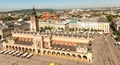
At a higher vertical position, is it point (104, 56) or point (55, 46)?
point (55, 46)

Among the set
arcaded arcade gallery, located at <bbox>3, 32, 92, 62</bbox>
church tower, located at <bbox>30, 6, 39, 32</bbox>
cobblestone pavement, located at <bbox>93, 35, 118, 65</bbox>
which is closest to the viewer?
cobblestone pavement, located at <bbox>93, 35, 118, 65</bbox>

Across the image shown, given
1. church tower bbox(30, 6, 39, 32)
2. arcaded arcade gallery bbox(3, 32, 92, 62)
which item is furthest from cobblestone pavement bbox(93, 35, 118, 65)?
church tower bbox(30, 6, 39, 32)

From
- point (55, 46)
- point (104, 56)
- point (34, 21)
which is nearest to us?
point (104, 56)

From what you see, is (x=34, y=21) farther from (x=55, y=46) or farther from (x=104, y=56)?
(x=104, y=56)

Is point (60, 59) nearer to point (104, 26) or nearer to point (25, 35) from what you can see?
point (25, 35)

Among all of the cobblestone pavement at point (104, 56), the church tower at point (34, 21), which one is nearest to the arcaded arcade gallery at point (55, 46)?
the cobblestone pavement at point (104, 56)

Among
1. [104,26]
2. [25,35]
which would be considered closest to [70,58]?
[25,35]

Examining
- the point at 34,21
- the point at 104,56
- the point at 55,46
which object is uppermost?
the point at 34,21

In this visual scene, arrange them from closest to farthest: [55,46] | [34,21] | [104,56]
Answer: [104,56], [55,46], [34,21]

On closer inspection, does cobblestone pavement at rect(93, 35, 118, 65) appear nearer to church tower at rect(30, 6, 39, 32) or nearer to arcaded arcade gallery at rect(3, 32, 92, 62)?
arcaded arcade gallery at rect(3, 32, 92, 62)

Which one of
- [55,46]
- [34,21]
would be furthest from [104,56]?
[34,21]

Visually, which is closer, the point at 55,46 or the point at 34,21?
the point at 55,46
